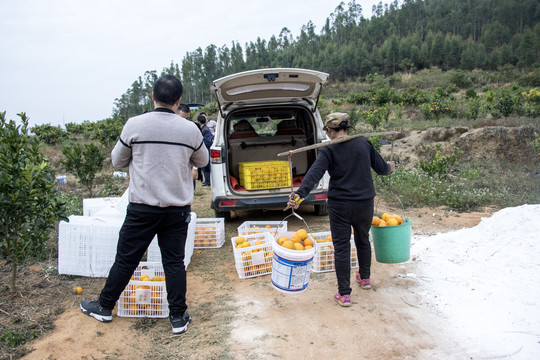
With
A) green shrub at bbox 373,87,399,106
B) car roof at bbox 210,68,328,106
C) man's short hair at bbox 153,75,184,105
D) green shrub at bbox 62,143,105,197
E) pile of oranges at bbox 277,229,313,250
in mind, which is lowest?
pile of oranges at bbox 277,229,313,250

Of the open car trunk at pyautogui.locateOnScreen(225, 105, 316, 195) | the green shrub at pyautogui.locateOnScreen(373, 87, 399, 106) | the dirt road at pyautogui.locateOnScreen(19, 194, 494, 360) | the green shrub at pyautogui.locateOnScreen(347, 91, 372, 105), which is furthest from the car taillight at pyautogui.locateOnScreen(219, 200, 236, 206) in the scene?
the green shrub at pyautogui.locateOnScreen(347, 91, 372, 105)

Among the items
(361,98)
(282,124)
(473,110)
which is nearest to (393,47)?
(361,98)

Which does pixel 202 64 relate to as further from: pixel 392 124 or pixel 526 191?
pixel 526 191

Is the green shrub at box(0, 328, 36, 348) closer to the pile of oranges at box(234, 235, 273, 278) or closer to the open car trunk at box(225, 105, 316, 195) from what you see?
the pile of oranges at box(234, 235, 273, 278)

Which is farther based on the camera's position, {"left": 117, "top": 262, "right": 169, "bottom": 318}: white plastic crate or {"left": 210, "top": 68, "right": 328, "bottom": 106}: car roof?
{"left": 210, "top": 68, "right": 328, "bottom": 106}: car roof

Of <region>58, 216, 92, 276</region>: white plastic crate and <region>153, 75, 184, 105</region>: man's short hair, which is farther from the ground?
<region>153, 75, 184, 105</region>: man's short hair

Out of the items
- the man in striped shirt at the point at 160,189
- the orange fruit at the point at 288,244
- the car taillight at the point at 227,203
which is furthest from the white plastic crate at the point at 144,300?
the car taillight at the point at 227,203

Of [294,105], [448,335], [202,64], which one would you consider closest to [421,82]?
[294,105]

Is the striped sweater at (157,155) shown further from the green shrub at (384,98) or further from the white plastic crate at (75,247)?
the green shrub at (384,98)

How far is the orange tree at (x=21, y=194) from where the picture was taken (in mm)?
3252

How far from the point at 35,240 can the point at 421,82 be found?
46479mm

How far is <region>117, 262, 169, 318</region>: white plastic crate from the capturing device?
3152 mm

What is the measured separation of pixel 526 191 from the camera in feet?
24.2

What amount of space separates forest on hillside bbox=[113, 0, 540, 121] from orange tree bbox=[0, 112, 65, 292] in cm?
5992
